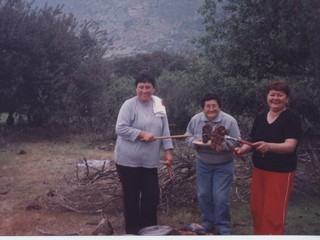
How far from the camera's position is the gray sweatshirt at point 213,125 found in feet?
13.4

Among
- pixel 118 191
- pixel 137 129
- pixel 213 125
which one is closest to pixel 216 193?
pixel 213 125

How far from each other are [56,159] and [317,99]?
17.5ft

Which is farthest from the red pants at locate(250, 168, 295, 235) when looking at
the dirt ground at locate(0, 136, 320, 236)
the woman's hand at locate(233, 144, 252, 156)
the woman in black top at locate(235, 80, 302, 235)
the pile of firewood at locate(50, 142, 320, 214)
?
the pile of firewood at locate(50, 142, 320, 214)

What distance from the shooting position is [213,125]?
409 cm

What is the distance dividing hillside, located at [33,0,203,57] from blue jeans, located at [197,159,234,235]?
20.3 meters

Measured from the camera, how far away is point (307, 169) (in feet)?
20.1

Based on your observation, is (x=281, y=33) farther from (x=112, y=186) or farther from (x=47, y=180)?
(x=47, y=180)

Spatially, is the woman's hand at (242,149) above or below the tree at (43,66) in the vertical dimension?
Answer: below

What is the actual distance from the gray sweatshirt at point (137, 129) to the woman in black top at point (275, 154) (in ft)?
2.64

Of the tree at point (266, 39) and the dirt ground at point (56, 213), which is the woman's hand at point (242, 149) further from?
the tree at point (266, 39)

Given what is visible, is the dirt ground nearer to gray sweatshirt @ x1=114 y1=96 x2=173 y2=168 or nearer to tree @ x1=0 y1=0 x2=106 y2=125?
gray sweatshirt @ x1=114 y1=96 x2=173 y2=168

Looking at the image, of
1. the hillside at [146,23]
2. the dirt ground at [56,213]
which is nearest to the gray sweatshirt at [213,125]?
the dirt ground at [56,213]

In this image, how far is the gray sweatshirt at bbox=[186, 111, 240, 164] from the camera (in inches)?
161

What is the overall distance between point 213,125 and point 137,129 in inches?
27.5
